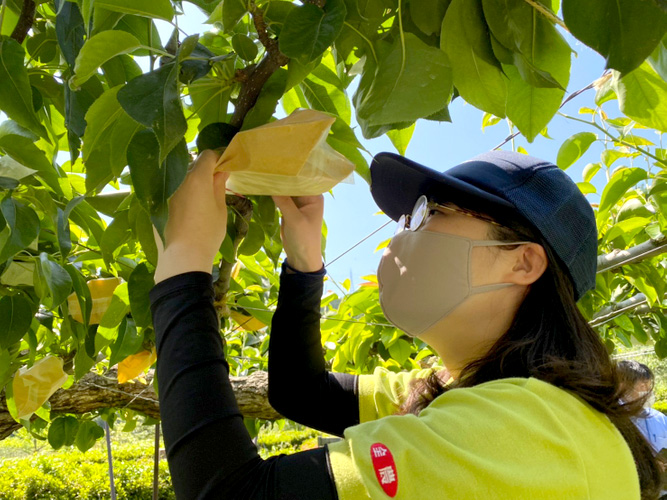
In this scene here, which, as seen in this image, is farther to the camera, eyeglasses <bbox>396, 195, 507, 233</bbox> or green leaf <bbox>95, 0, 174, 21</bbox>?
eyeglasses <bbox>396, 195, 507, 233</bbox>

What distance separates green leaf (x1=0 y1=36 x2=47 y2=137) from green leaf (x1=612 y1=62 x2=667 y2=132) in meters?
0.60

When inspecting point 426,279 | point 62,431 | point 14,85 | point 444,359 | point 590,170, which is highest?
point 590,170

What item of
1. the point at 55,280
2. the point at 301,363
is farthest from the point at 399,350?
the point at 55,280

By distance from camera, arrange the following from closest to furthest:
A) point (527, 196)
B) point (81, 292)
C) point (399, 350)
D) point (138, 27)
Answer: point (138, 27), point (527, 196), point (81, 292), point (399, 350)

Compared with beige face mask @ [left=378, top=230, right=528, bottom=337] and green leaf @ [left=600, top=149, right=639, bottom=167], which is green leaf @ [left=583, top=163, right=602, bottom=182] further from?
beige face mask @ [left=378, top=230, right=528, bottom=337]

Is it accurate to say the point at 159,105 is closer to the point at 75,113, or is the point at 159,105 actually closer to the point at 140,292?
the point at 75,113

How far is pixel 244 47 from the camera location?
55 centimetres

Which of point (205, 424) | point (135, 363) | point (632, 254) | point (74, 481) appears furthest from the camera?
point (74, 481)

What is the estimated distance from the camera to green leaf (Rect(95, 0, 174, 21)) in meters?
0.49

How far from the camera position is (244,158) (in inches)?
22.7

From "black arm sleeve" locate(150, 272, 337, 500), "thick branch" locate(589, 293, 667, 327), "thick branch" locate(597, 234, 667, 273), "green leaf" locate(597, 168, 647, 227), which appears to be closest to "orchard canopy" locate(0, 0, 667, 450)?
"black arm sleeve" locate(150, 272, 337, 500)

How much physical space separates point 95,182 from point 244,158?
0.16m

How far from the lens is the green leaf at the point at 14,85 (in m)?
0.62

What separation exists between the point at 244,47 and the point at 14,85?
267mm
